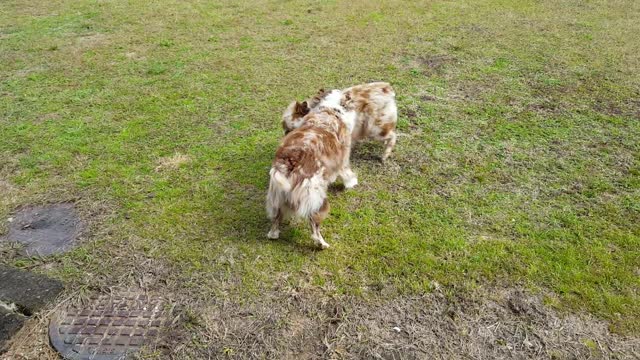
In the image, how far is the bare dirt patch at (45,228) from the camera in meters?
3.69

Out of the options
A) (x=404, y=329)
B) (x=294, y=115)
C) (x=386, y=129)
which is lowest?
(x=404, y=329)

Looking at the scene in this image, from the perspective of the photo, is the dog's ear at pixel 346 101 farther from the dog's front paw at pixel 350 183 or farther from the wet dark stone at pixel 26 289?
the wet dark stone at pixel 26 289

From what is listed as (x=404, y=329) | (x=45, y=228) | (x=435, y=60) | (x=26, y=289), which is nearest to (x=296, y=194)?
(x=404, y=329)

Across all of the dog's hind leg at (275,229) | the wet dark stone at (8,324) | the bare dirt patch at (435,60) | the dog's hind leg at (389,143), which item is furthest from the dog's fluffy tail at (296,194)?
the bare dirt patch at (435,60)

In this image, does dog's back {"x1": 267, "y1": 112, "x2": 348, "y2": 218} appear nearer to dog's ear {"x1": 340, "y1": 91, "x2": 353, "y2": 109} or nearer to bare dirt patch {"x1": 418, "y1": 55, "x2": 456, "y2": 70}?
dog's ear {"x1": 340, "y1": 91, "x2": 353, "y2": 109}

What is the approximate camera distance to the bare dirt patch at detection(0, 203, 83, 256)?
12.1 feet

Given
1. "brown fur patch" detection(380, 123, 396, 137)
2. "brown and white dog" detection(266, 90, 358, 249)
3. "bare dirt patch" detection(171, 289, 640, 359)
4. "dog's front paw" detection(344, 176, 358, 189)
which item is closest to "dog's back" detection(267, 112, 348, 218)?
"brown and white dog" detection(266, 90, 358, 249)

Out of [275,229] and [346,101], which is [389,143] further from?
[275,229]

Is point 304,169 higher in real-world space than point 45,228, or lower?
higher

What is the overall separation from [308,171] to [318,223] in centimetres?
44

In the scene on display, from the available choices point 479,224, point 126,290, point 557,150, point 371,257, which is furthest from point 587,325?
point 126,290

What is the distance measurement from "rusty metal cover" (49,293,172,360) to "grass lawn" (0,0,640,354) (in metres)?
0.16

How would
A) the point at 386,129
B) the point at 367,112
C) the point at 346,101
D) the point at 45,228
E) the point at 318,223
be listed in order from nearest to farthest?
1. the point at 318,223
2. the point at 45,228
3. the point at 346,101
4. the point at 367,112
5. the point at 386,129

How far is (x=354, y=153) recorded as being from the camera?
487 cm
